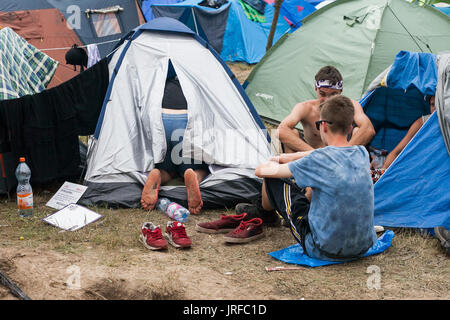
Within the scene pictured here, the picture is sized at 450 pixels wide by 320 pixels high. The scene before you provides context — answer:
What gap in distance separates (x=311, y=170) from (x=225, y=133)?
6.33 ft

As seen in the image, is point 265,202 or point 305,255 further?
point 265,202

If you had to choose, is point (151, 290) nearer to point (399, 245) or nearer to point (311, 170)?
point (311, 170)

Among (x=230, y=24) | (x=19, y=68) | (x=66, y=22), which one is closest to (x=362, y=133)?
(x=19, y=68)

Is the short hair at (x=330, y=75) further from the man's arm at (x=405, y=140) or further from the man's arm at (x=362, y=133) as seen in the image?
the man's arm at (x=405, y=140)

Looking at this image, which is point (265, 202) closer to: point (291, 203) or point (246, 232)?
point (246, 232)

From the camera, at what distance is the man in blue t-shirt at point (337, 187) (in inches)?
114

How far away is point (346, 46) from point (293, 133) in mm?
2564

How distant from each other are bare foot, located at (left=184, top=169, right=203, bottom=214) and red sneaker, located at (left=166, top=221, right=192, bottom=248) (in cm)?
66

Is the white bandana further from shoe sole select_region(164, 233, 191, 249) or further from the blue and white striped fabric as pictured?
the blue and white striped fabric

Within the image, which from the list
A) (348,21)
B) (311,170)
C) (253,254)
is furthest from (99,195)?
(348,21)

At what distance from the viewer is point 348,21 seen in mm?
6512

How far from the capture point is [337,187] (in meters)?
2.89

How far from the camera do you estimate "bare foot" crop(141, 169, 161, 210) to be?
419 cm

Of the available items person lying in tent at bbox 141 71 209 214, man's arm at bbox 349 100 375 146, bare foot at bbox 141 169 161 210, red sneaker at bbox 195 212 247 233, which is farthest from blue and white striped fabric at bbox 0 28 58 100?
man's arm at bbox 349 100 375 146
